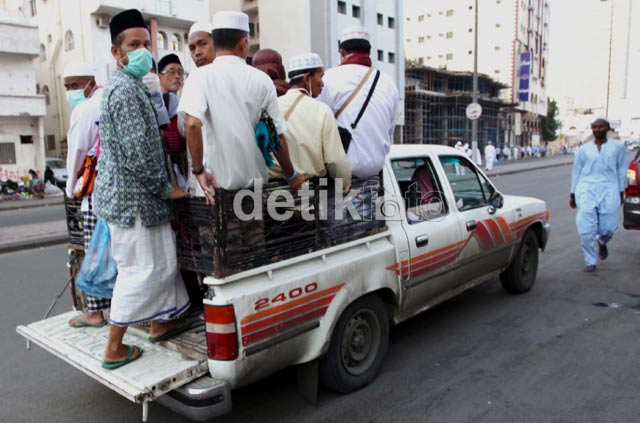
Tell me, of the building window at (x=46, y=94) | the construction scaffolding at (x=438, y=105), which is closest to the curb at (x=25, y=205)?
the building window at (x=46, y=94)

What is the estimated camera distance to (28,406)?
3488mm

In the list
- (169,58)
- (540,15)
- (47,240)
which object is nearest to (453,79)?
(540,15)

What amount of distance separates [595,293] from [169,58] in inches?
198

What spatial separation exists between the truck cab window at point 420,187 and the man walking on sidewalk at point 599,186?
3.12 m

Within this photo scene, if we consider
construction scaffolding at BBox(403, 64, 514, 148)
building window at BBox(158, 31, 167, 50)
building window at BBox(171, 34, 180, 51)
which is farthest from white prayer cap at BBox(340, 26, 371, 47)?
construction scaffolding at BBox(403, 64, 514, 148)

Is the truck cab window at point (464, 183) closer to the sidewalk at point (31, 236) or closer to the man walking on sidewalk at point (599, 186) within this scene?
the man walking on sidewalk at point (599, 186)

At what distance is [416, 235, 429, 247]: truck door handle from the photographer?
3965mm

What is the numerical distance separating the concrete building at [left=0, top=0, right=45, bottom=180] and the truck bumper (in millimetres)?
23501

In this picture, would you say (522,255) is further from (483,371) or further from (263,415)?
(263,415)

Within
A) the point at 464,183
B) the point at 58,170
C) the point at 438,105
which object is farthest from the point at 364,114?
the point at 438,105

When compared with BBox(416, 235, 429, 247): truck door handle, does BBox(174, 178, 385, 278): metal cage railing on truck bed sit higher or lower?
higher

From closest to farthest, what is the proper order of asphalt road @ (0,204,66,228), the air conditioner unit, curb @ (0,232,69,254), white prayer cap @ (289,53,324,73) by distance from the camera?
white prayer cap @ (289,53,324,73), curb @ (0,232,69,254), asphalt road @ (0,204,66,228), the air conditioner unit

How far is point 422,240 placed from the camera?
3998 millimetres

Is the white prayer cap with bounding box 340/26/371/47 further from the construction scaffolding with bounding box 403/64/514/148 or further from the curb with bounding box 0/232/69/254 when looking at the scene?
the construction scaffolding with bounding box 403/64/514/148
